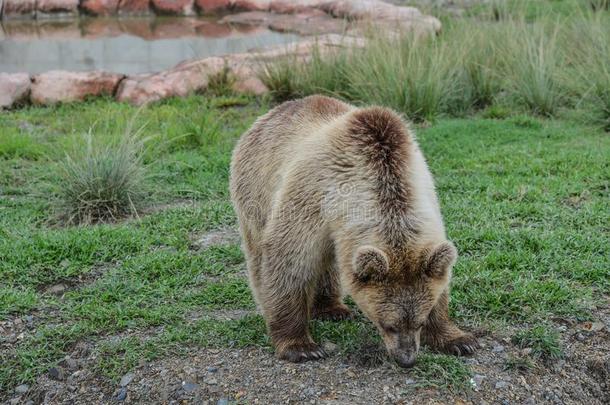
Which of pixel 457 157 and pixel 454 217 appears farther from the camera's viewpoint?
pixel 457 157

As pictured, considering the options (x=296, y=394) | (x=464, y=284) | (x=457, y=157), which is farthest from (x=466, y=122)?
(x=296, y=394)

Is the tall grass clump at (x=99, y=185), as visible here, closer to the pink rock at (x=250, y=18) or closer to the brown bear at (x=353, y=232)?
the brown bear at (x=353, y=232)

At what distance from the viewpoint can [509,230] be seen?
5.87 metres

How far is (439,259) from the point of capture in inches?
145

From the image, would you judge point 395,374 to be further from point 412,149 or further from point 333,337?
point 412,149

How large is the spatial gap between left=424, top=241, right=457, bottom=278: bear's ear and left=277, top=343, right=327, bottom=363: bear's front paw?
903 millimetres

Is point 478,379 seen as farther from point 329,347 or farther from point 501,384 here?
point 329,347

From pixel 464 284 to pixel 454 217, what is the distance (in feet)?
4.12

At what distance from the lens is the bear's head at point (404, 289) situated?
3.70 metres

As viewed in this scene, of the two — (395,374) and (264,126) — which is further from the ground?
(264,126)

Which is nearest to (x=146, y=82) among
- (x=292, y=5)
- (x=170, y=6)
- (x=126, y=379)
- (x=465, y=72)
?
(x=465, y=72)

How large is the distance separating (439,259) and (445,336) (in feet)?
2.64

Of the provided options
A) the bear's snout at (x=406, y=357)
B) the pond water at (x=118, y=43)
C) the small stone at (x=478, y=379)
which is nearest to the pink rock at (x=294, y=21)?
the pond water at (x=118, y=43)

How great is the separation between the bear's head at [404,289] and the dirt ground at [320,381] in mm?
331
